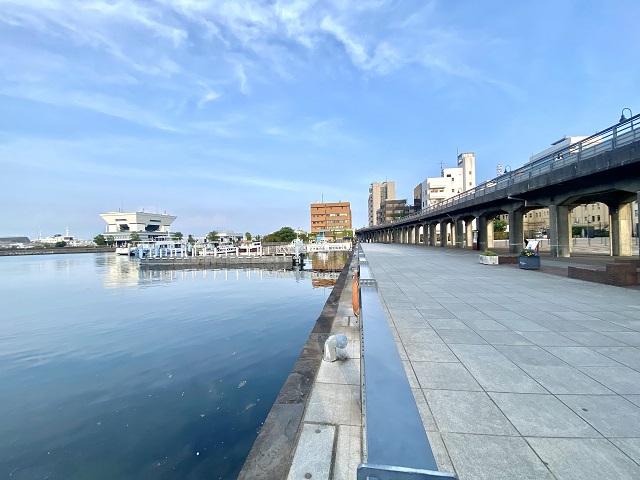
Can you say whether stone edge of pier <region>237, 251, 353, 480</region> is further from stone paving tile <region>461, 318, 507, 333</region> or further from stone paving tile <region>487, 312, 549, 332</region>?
stone paving tile <region>487, 312, 549, 332</region>

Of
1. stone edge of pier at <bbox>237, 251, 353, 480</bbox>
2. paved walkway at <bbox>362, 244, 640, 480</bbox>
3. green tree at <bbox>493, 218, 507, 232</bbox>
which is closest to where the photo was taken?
paved walkway at <bbox>362, 244, 640, 480</bbox>

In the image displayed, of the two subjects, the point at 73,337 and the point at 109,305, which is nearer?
the point at 73,337

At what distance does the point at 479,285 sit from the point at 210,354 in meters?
10.2

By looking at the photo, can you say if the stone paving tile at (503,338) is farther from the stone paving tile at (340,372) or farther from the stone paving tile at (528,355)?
the stone paving tile at (340,372)

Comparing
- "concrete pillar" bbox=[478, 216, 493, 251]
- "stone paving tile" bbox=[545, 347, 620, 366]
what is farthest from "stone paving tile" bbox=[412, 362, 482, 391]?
"concrete pillar" bbox=[478, 216, 493, 251]

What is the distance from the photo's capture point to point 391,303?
9117 millimetres

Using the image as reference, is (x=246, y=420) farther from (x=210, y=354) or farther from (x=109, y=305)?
(x=109, y=305)

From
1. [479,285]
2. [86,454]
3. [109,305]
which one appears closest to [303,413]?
Result: [86,454]

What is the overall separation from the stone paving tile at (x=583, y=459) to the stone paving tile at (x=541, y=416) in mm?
117

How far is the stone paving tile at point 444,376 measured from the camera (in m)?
4.03

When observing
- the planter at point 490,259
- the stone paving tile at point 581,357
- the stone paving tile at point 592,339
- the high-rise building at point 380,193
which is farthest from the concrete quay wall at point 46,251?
the stone paving tile at point 581,357

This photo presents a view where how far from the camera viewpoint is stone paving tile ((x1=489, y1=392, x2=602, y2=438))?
308 centimetres

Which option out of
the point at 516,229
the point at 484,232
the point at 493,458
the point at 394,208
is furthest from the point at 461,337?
the point at 394,208

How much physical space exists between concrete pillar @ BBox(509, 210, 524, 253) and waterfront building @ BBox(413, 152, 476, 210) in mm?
73683
